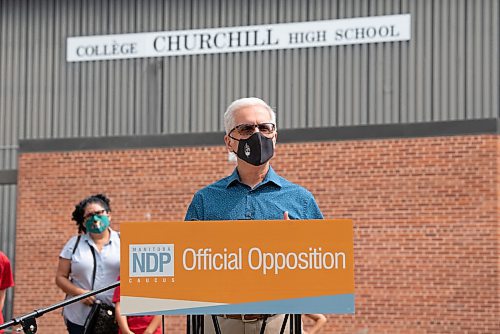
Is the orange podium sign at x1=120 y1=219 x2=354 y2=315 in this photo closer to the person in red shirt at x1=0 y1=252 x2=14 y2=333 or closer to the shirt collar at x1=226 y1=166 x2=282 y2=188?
the shirt collar at x1=226 y1=166 x2=282 y2=188

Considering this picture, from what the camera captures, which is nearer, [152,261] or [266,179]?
[152,261]

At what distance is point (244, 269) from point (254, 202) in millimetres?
618

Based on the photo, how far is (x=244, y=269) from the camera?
12.2 ft

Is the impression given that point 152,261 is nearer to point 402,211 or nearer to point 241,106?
point 241,106

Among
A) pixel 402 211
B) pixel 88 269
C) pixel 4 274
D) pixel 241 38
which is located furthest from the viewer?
pixel 241 38

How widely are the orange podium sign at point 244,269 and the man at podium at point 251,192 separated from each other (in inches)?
16.4

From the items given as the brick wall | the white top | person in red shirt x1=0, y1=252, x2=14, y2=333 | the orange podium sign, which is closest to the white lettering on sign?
the brick wall

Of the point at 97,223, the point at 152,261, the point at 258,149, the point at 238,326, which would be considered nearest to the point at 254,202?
the point at 258,149

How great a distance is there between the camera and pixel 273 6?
17.7 meters

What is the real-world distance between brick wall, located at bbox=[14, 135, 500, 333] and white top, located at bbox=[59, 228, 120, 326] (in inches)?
334

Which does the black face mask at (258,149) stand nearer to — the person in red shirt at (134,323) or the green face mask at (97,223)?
the person in red shirt at (134,323)

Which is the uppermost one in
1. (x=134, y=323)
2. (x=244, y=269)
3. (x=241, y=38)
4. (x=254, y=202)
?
(x=241, y=38)

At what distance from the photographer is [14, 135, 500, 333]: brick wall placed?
1555 cm

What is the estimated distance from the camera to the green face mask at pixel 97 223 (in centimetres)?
783
